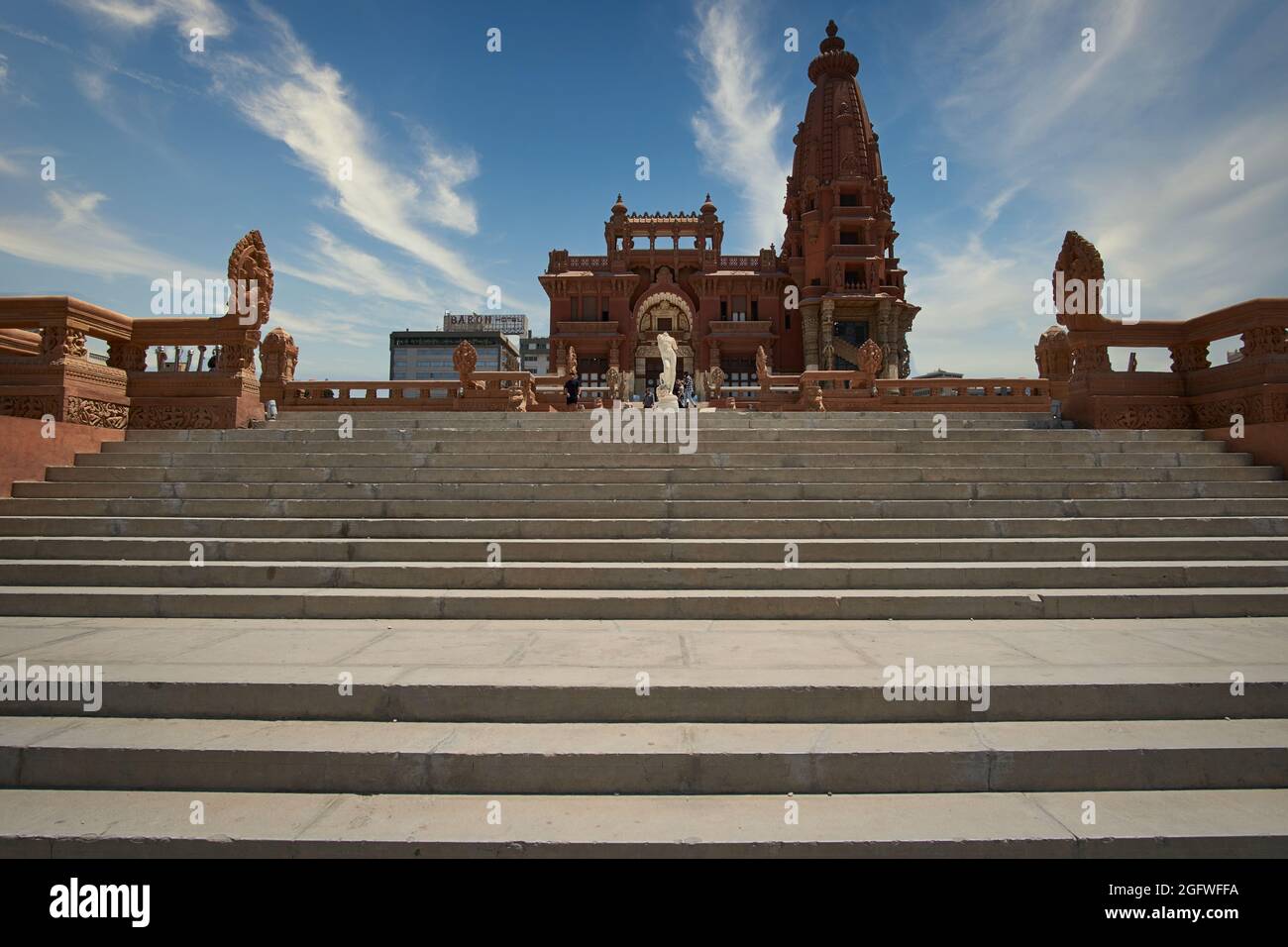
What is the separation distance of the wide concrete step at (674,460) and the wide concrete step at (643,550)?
2.00m

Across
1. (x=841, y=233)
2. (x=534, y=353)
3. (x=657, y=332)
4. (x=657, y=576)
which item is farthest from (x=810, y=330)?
(x=534, y=353)

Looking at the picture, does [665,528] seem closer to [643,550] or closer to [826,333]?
[643,550]

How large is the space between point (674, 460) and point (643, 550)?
2302 mm

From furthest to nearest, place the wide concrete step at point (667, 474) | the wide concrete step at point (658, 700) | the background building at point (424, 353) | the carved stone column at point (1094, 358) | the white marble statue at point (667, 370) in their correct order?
the background building at point (424, 353) → the white marble statue at point (667, 370) → the carved stone column at point (1094, 358) → the wide concrete step at point (667, 474) → the wide concrete step at point (658, 700)

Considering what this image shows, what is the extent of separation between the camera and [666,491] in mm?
8000

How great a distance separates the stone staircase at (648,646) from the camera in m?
3.19

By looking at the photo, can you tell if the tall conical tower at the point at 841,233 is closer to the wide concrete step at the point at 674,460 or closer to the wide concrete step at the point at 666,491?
the wide concrete step at the point at 674,460

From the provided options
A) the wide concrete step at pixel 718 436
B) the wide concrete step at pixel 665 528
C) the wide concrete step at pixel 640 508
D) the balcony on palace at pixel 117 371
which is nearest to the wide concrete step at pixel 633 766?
the wide concrete step at pixel 665 528

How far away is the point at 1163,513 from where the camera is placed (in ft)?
24.9

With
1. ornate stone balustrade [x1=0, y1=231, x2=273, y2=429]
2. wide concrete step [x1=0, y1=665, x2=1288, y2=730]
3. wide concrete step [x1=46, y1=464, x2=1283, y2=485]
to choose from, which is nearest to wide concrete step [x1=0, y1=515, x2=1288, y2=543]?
wide concrete step [x1=46, y1=464, x2=1283, y2=485]

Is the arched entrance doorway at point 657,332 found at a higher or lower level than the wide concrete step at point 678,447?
higher

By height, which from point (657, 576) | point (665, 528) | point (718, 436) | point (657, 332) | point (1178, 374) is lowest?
point (657, 576)
